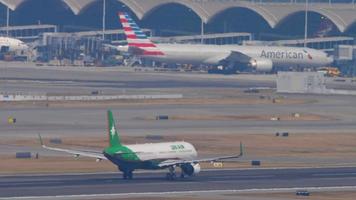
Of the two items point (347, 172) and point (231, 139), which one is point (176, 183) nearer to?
point (347, 172)

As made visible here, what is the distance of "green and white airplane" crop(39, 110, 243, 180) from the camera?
8300 cm

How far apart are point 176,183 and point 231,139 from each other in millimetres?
28877

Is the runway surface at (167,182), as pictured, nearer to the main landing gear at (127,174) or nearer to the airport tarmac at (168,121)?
the main landing gear at (127,174)

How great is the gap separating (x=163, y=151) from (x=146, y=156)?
5.44ft

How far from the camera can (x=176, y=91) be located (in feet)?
563

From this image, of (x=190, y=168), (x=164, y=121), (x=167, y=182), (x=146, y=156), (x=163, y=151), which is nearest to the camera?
(x=146, y=156)

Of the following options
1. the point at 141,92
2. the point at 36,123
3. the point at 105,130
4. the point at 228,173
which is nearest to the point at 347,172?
the point at 228,173

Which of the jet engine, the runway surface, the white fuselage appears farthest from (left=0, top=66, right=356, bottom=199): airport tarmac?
the white fuselage

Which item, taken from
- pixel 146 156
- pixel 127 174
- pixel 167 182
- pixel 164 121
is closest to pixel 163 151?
pixel 146 156

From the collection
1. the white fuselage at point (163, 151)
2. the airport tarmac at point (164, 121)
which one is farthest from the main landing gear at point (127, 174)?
the white fuselage at point (163, 151)

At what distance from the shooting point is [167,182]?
3329 inches

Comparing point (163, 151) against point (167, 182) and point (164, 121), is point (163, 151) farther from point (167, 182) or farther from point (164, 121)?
point (164, 121)

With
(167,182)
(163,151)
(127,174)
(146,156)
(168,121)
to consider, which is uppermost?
(163,151)

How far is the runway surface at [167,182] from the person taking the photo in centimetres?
7944
